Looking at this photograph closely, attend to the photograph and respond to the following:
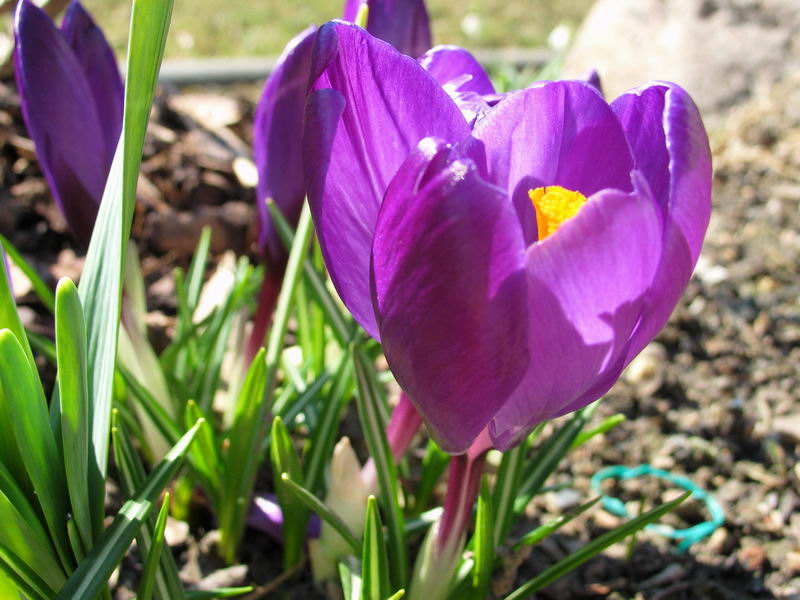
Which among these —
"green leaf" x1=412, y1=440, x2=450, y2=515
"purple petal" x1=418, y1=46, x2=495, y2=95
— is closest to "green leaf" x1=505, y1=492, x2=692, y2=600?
"green leaf" x1=412, y1=440, x2=450, y2=515

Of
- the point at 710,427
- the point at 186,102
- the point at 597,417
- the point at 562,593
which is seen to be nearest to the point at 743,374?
the point at 710,427

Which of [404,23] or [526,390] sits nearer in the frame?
[526,390]

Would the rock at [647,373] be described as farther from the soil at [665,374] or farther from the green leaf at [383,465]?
the green leaf at [383,465]

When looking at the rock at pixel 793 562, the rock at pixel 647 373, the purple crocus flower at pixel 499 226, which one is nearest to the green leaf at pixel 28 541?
the purple crocus flower at pixel 499 226

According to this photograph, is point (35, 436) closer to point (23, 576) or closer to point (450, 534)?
point (23, 576)

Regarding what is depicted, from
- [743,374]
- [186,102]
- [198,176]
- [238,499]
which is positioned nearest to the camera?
[238,499]

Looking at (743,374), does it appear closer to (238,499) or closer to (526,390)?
(238,499)
